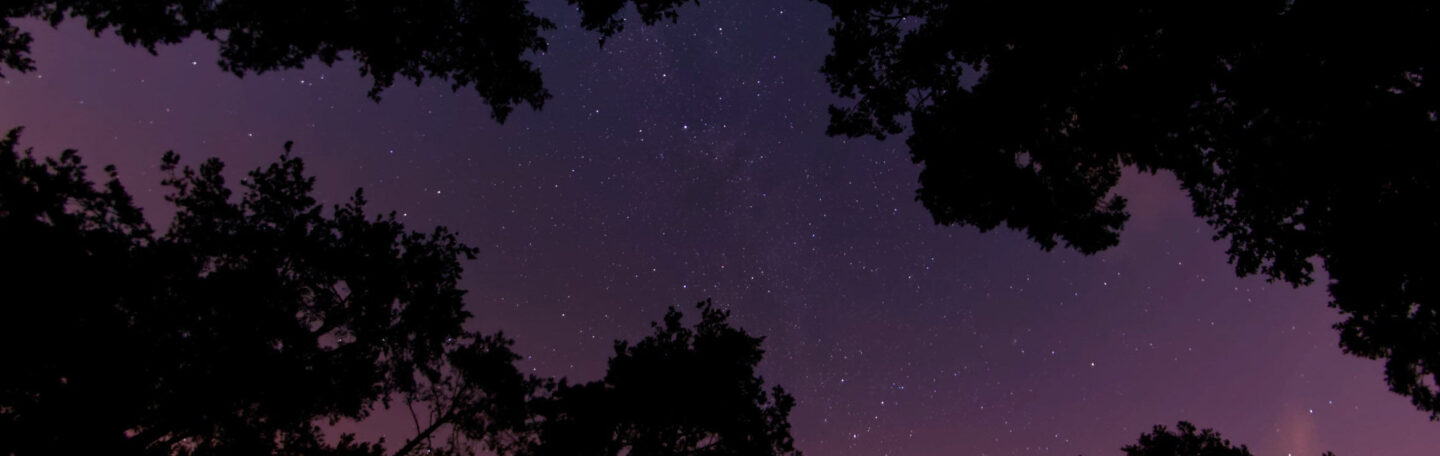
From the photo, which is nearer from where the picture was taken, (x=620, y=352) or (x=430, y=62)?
(x=430, y=62)

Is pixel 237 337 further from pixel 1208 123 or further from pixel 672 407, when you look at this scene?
pixel 1208 123

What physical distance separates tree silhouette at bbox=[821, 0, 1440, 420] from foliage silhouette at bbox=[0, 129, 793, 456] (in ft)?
31.0

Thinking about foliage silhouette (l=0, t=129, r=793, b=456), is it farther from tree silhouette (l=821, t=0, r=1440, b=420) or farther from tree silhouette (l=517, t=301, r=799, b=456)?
tree silhouette (l=821, t=0, r=1440, b=420)

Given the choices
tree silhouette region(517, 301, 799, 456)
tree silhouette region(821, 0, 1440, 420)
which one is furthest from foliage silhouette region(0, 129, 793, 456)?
tree silhouette region(821, 0, 1440, 420)

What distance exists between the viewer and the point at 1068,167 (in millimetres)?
10234

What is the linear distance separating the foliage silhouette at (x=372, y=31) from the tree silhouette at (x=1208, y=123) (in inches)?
200

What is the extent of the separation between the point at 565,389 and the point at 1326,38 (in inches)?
662

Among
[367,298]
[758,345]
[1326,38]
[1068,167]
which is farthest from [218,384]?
[1326,38]

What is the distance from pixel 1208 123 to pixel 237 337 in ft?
56.2

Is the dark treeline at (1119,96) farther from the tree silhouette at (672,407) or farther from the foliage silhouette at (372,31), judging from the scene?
the tree silhouette at (672,407)

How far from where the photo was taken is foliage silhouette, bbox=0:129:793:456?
326 inches

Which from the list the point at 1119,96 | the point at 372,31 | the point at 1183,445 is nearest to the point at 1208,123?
the point at 1119,96

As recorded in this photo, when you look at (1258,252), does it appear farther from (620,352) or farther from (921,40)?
(620,352)

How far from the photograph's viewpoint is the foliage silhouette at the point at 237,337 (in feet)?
27.2
